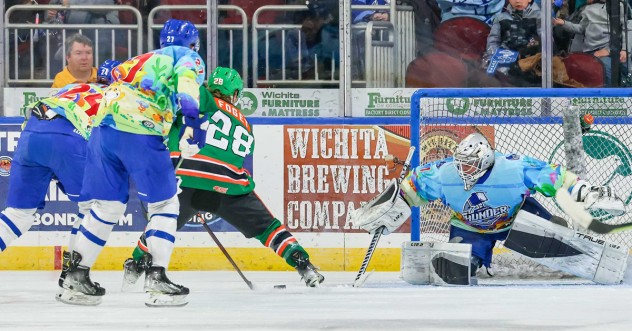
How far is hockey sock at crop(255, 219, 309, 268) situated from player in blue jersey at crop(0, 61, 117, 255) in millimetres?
A: 994

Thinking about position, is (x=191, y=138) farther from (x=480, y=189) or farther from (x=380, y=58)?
(x=380, y=58)

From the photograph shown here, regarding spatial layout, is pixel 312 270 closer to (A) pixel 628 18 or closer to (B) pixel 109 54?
(B) pixel 109 54

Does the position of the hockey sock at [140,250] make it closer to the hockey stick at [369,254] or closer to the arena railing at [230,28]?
the hockey stick at [369,254]

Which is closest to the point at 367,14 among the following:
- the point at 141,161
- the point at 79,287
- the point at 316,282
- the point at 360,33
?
the point at 360,33

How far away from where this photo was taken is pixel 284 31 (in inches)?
229

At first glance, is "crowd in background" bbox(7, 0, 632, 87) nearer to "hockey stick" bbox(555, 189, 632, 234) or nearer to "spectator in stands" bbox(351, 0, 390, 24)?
"spectator in stands" bbox(351, 0, 390, 24)

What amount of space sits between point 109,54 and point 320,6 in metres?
1.50

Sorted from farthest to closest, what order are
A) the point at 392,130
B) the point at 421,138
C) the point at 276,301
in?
→ the point at 392,130
the point at 421,138
the point at 276,301

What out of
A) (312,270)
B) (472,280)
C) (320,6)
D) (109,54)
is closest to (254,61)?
(320,6)

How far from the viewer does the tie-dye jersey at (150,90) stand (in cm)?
354

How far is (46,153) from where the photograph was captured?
4.25 meters

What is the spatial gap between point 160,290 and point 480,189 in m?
1.85

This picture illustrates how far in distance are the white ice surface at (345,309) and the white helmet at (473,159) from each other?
597 mm

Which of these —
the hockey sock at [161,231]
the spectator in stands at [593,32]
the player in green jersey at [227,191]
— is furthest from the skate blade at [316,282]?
the spectator in stands at [593,32]
